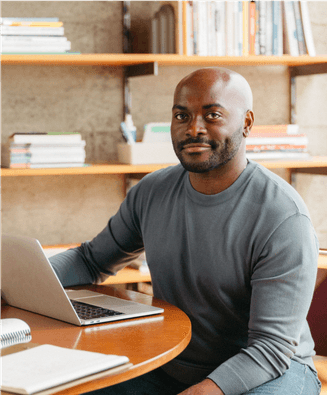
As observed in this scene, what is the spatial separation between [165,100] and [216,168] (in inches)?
53.7

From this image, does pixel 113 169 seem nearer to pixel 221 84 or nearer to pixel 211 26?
pixel 211 26

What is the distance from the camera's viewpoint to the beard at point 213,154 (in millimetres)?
1442

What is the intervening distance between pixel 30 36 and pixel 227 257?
1.37 m

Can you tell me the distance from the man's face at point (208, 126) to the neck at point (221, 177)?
0.09 feet

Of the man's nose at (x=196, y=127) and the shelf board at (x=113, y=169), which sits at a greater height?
the man's nose at (x=196, y=127)

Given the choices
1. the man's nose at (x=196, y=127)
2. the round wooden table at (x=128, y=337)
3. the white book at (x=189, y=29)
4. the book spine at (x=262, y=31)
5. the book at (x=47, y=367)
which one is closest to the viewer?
the book at (x=47, y=367)

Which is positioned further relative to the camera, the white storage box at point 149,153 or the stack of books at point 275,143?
the stack of books at point 275,143

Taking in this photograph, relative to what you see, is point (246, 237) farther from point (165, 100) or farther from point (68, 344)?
point (165, 100)

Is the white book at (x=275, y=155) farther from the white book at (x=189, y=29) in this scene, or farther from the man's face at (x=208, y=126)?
the man's face at (x=208, y=126)

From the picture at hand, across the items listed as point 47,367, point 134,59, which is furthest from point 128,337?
point 134,59

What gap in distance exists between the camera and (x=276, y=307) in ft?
4.12

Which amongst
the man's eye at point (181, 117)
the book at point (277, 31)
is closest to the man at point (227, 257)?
the man's eye at point (181, 117)

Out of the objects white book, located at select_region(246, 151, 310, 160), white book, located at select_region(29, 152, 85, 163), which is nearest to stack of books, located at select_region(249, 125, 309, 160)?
white book, located at select_region(246, 151, 310, 160)

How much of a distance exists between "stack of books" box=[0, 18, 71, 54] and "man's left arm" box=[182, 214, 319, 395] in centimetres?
139
